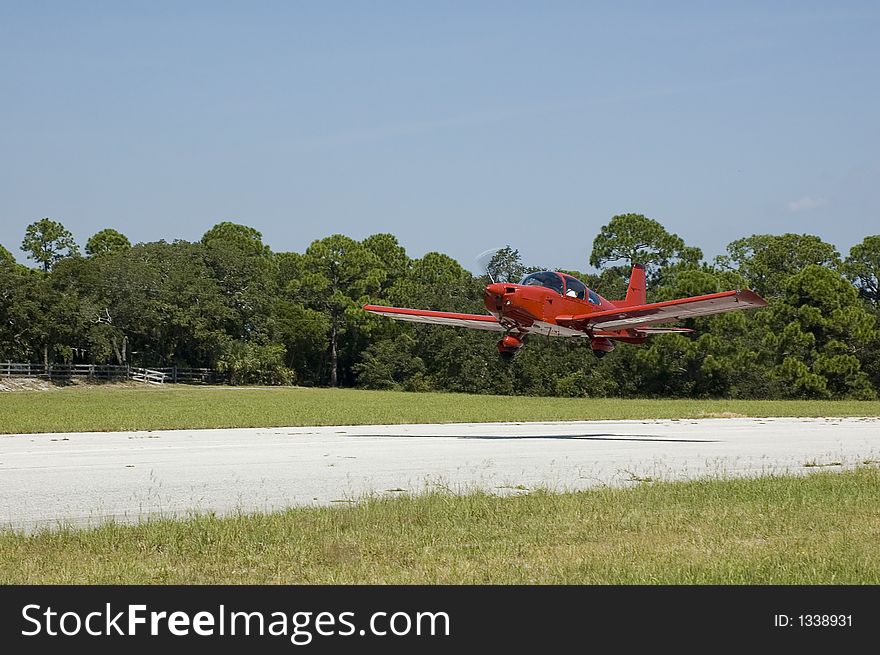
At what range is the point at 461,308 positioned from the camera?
9162 cm

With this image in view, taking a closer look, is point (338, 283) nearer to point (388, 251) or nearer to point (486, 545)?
point (388, 251)

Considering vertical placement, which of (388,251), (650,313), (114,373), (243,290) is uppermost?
(388,251)

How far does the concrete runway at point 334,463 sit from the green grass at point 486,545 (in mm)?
1612

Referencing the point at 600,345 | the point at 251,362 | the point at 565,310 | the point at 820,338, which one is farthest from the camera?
the point at 251,362

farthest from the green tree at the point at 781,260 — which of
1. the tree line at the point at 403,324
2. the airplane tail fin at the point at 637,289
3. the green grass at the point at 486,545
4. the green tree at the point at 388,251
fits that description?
the green grass at the point at 486,545

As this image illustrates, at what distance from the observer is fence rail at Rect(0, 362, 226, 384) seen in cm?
8862

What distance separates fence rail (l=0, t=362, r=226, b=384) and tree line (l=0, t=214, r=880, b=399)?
1.57 meters

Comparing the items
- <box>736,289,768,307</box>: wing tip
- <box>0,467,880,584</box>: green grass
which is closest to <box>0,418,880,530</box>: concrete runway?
<box>0,467,880,584</box>: green grass

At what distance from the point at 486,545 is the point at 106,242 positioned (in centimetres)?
12804

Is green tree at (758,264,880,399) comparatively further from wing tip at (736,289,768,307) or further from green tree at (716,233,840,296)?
wing tip at (736,289,768,307)

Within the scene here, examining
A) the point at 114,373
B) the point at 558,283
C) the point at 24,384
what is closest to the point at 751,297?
the point at 558,283

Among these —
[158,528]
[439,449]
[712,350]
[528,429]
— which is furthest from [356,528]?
[712,350]

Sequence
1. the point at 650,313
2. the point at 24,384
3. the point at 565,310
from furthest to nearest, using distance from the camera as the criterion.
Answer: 1. the point at 24,384
2. the point at 650,313
3. the point at 565,310

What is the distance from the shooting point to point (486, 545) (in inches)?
379
